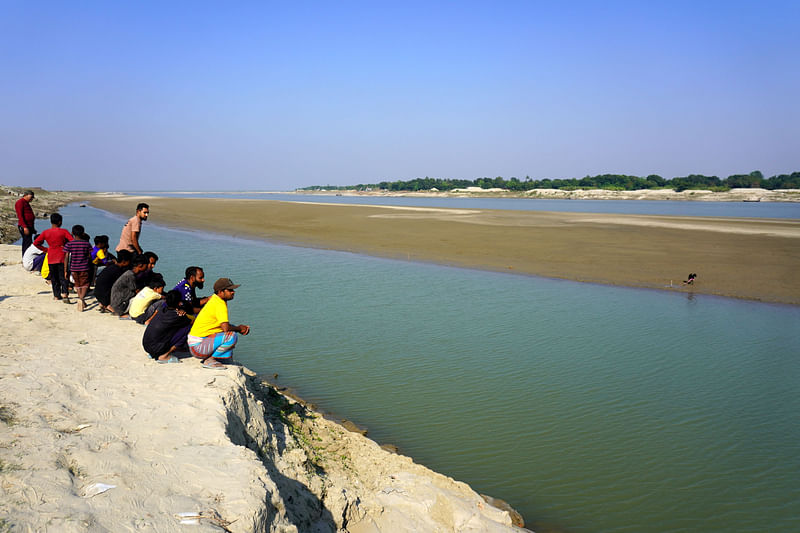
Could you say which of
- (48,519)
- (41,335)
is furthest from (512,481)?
(41,335)

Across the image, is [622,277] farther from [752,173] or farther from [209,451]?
[752,173]

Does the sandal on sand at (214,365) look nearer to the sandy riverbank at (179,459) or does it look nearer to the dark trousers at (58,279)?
the sandy riverbank at (179,459)

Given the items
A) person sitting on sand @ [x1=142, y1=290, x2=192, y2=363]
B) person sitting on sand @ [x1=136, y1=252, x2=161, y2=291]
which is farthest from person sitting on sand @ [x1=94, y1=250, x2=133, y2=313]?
person sitting on sand @ [x1=142, y1=290, x2=192, y2=363]

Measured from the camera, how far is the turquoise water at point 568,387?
5.48 m

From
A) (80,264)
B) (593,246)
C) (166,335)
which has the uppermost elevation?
(80,264)

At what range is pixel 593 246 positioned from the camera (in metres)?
22.4

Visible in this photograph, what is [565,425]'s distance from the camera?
6.83 metres

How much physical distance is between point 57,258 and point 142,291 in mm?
2605

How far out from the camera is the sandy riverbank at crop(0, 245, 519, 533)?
3.43 m

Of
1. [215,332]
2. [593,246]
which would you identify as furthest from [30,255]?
[593,246]

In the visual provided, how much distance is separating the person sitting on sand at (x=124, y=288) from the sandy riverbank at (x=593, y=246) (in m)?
12.1

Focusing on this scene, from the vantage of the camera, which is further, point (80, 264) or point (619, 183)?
point (619, 183)

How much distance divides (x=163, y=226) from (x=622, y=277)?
28674mm

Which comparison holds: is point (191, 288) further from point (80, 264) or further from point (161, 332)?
point (80, 264)
